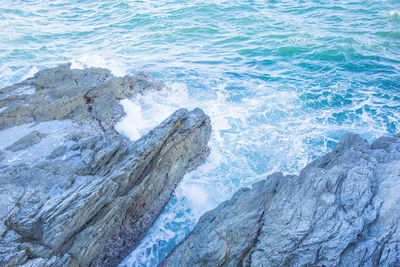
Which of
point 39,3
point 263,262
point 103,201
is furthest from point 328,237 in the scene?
point 39,3

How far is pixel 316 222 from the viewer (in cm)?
679

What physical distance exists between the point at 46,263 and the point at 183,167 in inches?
235

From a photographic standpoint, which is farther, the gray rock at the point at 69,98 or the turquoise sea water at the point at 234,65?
the gray rock at the point at 69,98

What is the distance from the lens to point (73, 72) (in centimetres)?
1589

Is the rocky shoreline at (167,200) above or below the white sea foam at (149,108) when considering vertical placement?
above

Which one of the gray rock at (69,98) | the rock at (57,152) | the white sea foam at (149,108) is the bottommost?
the white sea foam at (149,108)

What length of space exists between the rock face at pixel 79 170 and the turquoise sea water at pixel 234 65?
3.06 feet

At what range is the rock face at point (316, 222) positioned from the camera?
626cm

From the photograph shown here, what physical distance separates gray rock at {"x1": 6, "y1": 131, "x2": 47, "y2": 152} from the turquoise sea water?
3472 millimetres

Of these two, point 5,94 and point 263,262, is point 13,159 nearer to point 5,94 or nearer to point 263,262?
point 5,94

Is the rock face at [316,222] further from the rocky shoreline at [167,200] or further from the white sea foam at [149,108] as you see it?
the white sea foam at [149,108]

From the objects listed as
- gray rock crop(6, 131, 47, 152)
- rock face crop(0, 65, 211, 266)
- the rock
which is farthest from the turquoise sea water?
gray rock crop(6, 131, 47, 152)

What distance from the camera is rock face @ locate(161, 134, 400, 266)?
6262 millimetres

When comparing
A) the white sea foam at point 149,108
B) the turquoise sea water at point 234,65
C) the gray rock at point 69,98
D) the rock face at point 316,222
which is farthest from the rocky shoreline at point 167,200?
the white sea foam at point 149,108
